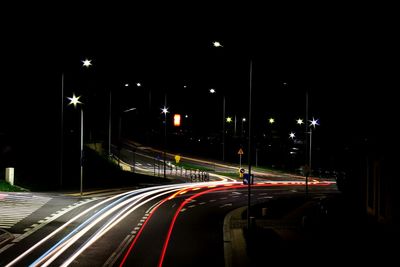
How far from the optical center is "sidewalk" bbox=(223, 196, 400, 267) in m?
20.4

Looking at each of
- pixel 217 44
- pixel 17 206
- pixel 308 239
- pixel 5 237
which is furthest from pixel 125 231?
pixel 17 206

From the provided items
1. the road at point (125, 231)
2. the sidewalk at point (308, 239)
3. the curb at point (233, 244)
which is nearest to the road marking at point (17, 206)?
the road at point (125, 231)

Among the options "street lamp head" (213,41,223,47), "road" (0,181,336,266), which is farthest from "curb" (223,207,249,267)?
"street lamp head" (213,41,223,47)

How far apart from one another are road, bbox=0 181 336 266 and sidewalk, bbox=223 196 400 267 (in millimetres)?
958

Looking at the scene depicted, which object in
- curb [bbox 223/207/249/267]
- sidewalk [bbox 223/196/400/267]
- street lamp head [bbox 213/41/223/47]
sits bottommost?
curb [bbox 223/207/249/267]

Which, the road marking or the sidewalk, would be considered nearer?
the sidewalk

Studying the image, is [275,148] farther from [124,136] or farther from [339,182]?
[339,182]

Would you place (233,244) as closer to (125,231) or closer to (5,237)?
(125,231)

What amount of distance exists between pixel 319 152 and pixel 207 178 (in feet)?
95.2

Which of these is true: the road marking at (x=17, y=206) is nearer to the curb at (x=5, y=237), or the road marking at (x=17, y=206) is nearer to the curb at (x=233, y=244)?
the curb at (x=5, y=237)

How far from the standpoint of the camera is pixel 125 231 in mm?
27422

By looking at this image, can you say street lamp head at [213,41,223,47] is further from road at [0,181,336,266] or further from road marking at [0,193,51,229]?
road marking at [0,193,51,229]

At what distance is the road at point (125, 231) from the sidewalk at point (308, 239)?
3.14ft

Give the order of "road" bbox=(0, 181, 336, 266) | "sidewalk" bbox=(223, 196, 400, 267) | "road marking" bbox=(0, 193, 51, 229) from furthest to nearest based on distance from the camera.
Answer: "road marking" bbox=(0, 193, 51, 229), "road" bbox=(0, 181, 336, 266), "sidewalk" bbox=(223, 196, 400, 267)
